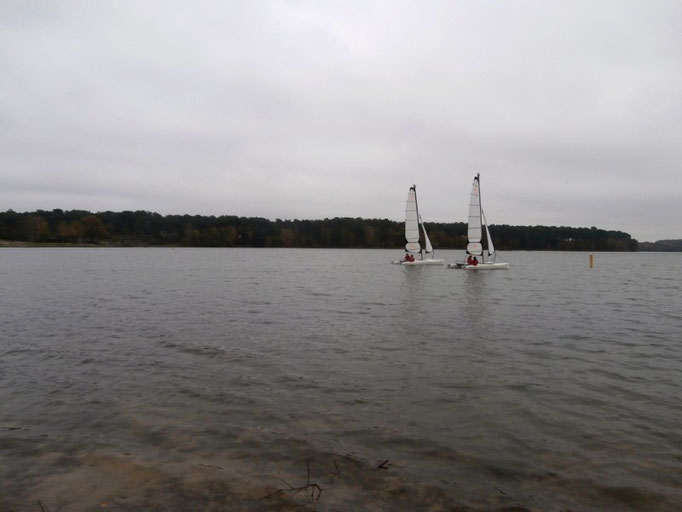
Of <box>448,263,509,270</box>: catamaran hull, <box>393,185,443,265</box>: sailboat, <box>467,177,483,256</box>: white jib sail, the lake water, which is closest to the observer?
the lake water

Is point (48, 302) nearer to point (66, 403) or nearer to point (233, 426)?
point (66, 403)

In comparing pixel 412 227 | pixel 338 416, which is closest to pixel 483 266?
pixel 412 227

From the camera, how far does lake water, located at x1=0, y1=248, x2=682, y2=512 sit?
5008 millimetres

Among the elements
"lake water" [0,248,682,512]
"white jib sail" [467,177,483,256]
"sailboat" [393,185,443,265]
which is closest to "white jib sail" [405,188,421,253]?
"sailboat" [393,185,443,265]

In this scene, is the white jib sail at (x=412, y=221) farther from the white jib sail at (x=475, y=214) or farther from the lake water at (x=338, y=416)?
the lake water at (x=338, y=416)

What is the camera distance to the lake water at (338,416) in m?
5.01

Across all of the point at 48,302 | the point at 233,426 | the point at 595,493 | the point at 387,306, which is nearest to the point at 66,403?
the point at 233,426

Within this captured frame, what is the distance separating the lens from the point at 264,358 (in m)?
10.9

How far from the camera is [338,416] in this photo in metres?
7.16

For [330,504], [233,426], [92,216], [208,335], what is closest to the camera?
[330,504]

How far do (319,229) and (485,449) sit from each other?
18454 centimetres

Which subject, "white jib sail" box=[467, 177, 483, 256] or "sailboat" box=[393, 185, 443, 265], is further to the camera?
"sailboat" box=[393, 185, 443, 265]

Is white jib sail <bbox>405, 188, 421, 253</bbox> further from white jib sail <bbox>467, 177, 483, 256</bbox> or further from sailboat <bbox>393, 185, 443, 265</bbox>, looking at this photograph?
white jib sail <bbox>467, 177, 483, 256</bbox>

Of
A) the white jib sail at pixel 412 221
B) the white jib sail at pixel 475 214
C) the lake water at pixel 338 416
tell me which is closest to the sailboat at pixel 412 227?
the white jib sail at pixel 412 221
